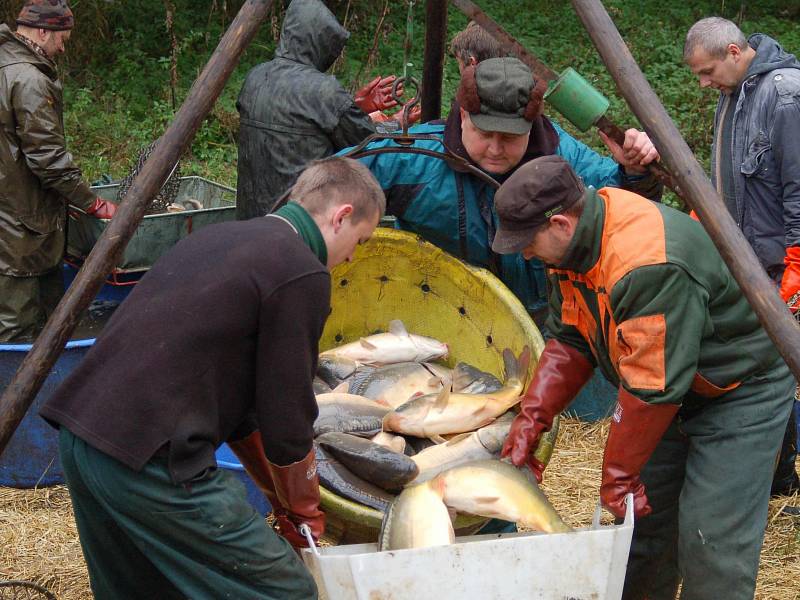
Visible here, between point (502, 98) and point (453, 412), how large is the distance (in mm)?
1329

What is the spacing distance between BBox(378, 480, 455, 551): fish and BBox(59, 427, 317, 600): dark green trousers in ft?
1.17

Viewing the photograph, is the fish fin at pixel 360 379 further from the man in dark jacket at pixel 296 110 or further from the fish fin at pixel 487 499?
the man in dark jacket at pixel 296 110

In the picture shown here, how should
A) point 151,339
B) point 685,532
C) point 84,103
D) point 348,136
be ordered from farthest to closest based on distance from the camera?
point 84,103
point 348,136
point 685,532
point 151,339

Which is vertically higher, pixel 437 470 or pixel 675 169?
pixel 675 169

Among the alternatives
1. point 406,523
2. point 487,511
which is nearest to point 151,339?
point 406,523

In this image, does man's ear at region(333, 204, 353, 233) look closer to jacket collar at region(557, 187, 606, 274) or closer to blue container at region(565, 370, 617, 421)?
jacket collar at region(557, 187, 606, 274)

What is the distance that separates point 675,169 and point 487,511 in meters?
1.32

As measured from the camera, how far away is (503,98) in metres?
4.18

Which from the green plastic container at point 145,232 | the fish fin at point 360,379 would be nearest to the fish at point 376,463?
the fish fin at point 360,379

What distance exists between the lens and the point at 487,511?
10.9 ft

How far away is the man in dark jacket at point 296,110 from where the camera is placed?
18.5 ft

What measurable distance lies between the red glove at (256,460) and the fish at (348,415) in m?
0.68

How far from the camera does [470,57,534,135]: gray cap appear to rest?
417 centimetres

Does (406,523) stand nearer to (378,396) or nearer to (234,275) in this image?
(234,275)
